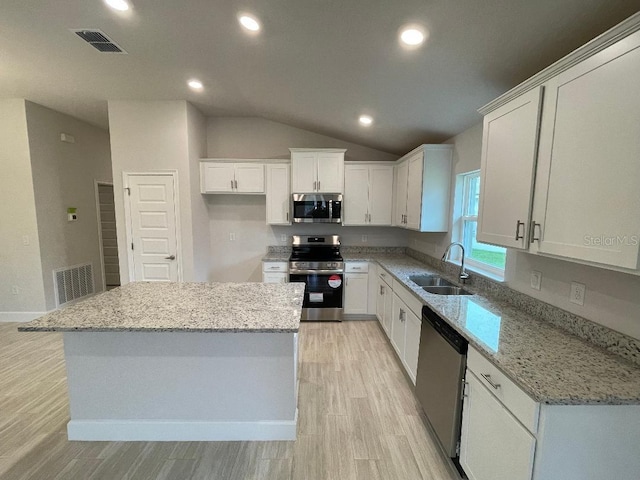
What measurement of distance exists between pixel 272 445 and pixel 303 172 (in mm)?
3078

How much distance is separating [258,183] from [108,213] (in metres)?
3.37

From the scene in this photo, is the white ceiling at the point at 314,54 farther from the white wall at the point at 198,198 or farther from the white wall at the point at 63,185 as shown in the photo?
the white wall at the point at 63,185

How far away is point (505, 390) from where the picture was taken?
121cm

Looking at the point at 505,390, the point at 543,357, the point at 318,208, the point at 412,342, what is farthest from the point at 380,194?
the point at 505,390

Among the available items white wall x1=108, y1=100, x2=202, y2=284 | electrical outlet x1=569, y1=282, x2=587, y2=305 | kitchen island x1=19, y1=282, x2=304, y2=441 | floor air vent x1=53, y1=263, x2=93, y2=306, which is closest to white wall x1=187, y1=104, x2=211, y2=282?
white wall x1=108, y1=100, x2=202, y2=284

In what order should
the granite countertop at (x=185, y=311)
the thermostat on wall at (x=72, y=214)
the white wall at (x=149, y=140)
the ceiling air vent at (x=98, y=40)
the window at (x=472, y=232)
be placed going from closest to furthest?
the granite countertop at (x=185, y=311) < the ceiling air vent at (x=98, y=40) < the window at (x=472, y=232) < the white wall at (x=149, y=140) < the thermostat on wall at (x=72, y=214)

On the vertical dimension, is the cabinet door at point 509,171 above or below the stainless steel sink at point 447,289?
above

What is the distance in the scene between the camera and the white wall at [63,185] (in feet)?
12.1

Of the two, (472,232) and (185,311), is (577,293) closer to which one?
(472,232)

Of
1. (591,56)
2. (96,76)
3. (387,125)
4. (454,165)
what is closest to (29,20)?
(96,76)

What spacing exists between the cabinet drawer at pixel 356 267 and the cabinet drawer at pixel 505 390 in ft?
7.74

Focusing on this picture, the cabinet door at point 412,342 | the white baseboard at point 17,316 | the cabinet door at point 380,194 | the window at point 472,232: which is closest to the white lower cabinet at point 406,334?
the cabinet door at point 412,342

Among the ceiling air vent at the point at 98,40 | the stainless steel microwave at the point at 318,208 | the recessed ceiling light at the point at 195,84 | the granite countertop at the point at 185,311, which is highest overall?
the recessed ceiling light at the point at 195,84

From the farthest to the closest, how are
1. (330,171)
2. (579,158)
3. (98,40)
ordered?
(330,171)
(98,40)
(579,158)
